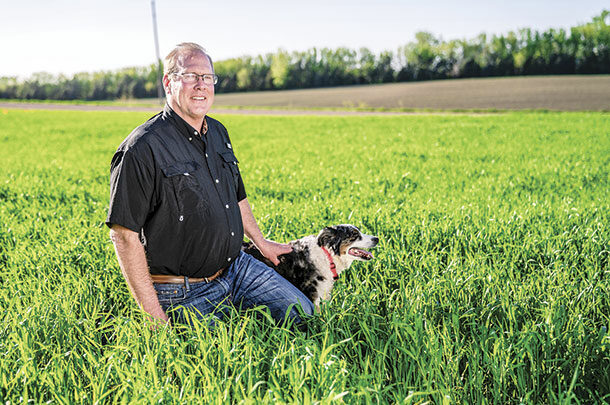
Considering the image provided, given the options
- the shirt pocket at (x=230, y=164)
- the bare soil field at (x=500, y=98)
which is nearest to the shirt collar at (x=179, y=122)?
the shirt pocket at (x=230, y=164)

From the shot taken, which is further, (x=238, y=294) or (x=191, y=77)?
(x=238, y=294)

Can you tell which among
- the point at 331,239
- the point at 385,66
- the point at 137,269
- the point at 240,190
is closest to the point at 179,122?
the point at 240,190

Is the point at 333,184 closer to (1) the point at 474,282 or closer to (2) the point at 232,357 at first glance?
(1) the point at 474,282

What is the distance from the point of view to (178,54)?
3.20 meters

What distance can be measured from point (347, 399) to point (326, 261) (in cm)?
165

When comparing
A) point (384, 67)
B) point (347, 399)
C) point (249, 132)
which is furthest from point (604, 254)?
point (384, 67)

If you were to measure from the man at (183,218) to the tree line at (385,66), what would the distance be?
77.4 metres

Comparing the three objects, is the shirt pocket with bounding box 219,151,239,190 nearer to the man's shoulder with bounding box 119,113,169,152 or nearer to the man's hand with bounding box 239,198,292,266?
the man's hand with bounding box 239,198,292,266

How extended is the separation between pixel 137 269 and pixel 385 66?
283 feet

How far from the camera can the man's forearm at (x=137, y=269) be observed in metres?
2.84

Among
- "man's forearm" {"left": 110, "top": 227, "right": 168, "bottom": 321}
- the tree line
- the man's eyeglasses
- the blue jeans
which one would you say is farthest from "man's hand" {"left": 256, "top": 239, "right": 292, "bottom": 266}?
the tree line

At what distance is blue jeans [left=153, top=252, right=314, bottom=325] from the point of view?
10.4ft

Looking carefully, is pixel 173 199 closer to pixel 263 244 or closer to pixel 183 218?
pixel 183 218

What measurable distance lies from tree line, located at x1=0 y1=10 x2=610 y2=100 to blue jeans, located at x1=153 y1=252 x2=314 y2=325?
7768 cm
